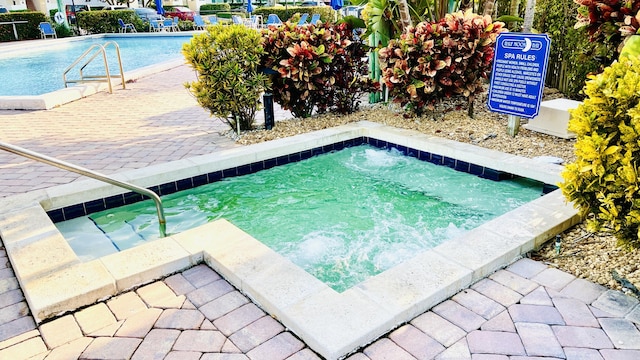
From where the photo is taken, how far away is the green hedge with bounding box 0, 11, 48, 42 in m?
21.5

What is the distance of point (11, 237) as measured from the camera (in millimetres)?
3416

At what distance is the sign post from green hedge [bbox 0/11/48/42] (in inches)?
922

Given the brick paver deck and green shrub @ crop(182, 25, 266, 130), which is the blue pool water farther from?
the brick paver deck

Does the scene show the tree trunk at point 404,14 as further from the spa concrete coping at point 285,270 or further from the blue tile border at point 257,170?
→ the spa concrete coping at point 285,270

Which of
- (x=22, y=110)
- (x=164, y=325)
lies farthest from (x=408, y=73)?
(x=22, y=110)

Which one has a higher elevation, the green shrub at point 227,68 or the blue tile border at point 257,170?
the green shrub at point 227,68

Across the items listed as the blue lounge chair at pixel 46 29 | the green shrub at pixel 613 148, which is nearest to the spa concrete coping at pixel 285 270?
the green shrub at pixel 613 148

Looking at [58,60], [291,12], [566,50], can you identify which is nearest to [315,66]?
[566,50]

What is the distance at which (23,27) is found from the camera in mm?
21984

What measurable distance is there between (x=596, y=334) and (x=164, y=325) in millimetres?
2277

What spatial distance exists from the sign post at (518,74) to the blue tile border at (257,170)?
3.24 ft

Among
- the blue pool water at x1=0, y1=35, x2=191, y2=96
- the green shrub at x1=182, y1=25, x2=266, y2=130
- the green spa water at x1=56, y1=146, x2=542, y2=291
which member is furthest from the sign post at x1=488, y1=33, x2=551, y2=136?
the blue pool water at x1=0, y1=35, x2=191, y2=96

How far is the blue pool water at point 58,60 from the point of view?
39.4 feet

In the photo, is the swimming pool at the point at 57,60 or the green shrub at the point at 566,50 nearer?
the green shrub at the point at 566,50
